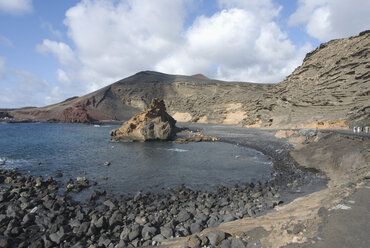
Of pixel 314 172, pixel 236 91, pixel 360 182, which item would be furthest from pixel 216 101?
pixel 360 182

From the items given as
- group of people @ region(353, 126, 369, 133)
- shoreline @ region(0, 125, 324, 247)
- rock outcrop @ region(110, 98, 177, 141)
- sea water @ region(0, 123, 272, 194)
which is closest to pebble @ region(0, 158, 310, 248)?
shoreline @ region(0, 125, 324, 247)

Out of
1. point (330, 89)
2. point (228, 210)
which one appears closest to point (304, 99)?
point (330, 89)

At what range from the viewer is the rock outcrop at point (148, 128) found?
33312mm

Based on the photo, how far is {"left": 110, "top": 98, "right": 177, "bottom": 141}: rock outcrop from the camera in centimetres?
3331

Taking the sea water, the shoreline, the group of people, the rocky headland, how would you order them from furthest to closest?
the group of people < the sea water < the shoreline < the rocky headland

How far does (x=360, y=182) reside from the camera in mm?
8977

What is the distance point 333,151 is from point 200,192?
11316 mm

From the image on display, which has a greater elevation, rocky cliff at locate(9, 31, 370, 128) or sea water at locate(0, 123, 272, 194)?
rocky cliff at locate(9, 31, 370, 128)

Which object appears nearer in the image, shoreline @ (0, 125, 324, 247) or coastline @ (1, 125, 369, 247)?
coastline @ (1, 125, 369, 247)

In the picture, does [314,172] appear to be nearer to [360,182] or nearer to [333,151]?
[333,151]

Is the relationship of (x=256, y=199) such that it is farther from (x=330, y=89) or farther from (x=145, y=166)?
(x=330, y=89)

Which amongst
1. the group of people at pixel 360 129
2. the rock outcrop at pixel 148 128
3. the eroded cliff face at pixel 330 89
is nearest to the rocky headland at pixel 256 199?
the eroded cliff face at pixel 330 89

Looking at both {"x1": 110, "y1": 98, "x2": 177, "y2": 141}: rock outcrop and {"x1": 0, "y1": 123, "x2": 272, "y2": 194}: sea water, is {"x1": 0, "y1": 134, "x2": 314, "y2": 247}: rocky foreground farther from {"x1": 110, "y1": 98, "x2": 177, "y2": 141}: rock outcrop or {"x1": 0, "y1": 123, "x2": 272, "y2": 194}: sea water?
{"x1": 110, "y1": 98, "x2": 177, "y2": 141}: rock outcrop

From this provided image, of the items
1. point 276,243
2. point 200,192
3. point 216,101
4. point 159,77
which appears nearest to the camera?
point 276,243
